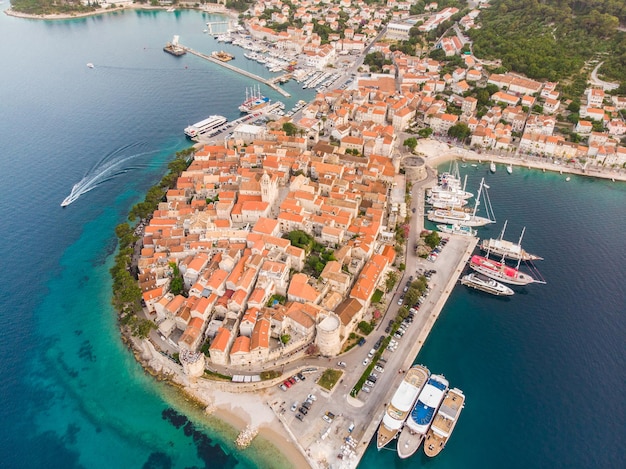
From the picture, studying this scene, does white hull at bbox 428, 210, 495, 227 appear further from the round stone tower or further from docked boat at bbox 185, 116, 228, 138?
docked boat at bbox 185, 116, 228, 138

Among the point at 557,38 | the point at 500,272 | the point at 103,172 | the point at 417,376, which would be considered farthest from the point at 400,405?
the point at 557,38

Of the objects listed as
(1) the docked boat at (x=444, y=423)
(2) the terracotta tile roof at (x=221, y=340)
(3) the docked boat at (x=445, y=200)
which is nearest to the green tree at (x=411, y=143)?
(3) the docked boat at (x=445, y=200)

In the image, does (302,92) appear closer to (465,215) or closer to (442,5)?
(465,215)

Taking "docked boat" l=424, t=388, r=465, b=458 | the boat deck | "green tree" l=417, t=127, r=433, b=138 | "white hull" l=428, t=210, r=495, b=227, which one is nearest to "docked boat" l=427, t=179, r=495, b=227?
"white hull" l=428, t=210, r=495, b=227

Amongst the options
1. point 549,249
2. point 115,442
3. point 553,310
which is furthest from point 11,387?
point 549,249

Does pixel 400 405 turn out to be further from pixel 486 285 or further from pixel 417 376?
pixel 486 285

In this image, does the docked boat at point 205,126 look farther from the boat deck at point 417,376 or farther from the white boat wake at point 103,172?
the boat deck at point 417,376
